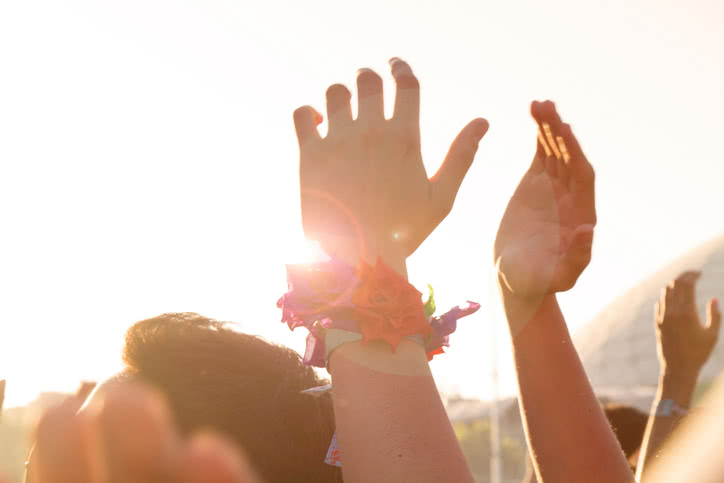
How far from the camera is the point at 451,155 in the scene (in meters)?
1.62

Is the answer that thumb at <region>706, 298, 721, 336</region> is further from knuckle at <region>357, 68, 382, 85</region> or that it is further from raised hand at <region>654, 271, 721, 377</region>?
knuckle at <region>357, 68, 382, 85</region>

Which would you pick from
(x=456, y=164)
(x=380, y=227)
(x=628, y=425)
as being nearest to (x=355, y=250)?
(x=380, y=227)

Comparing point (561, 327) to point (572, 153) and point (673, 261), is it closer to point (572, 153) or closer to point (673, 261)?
point (572, 153)

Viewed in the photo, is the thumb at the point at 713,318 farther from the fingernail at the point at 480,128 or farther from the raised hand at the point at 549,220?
the fingernail at the point at 480,128

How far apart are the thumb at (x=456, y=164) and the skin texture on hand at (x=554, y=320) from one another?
0.99 feet

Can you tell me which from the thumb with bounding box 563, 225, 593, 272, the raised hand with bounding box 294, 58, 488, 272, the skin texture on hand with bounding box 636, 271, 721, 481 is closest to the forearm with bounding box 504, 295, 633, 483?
the thumb with bounding box 563, 225, 593, 272

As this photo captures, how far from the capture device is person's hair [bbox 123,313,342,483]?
1655 mm

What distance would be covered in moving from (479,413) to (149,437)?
56.6 meters

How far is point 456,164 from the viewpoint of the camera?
1.60 metres

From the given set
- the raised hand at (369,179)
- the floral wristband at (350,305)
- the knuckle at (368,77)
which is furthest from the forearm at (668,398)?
the knuckle at (368,77)

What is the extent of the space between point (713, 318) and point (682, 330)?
0.56 metres

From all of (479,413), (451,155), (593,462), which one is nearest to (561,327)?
(593,462)

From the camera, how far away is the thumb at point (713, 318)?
364 centimetres

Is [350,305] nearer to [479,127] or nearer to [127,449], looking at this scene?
[479,127]
